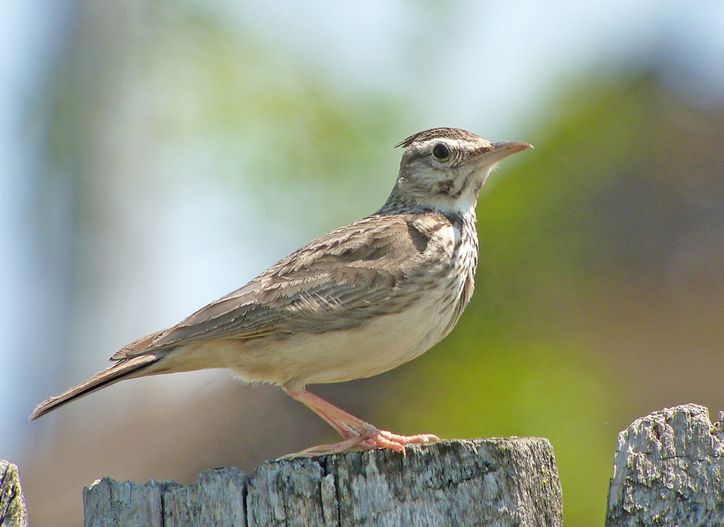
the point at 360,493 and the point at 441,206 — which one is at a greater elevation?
the point at 441,206

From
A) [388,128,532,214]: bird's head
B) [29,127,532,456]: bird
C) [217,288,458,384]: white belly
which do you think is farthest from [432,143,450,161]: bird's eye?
[217,288,458,384]: white belly

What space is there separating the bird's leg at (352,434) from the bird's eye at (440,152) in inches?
86.5

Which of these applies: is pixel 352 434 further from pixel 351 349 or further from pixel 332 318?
pixel 332 318

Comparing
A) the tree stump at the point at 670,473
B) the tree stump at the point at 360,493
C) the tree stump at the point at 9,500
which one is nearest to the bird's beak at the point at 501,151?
the tree stump at the point at 360,493

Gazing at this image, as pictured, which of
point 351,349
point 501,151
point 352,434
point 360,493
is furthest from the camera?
point 501,151

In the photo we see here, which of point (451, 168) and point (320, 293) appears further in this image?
point (451, 168)

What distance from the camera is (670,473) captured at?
184 inches

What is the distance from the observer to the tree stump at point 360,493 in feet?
15.7

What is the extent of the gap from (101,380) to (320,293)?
160 centimetres

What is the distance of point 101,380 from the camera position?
22.3 ft

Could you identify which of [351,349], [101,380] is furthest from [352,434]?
[101,380]

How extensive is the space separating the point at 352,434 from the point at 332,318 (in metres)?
0.77

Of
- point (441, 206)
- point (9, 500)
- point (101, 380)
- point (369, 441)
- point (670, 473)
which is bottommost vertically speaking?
point (670, 473)

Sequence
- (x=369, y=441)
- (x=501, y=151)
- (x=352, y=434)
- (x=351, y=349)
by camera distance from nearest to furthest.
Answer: (x=369, y=441)
(x=352, y=434)
(x=351, y=349)
(x=501, y=151)
